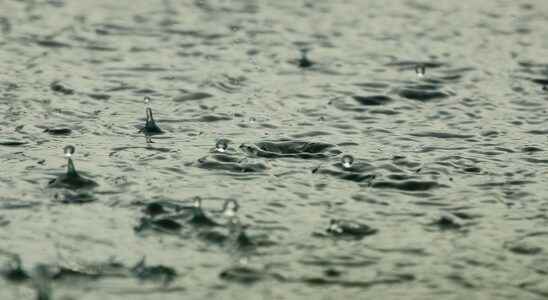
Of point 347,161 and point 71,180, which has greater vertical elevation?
point 347,161

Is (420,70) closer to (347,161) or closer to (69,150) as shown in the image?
(347,161)

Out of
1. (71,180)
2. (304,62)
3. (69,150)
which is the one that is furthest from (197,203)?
(304,62)

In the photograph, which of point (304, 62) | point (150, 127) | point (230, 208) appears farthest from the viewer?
point (304, 62)

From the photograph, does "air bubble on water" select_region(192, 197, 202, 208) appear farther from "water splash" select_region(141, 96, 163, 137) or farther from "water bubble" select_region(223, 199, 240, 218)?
"water splash" select_region(141, 96, 163, 137)

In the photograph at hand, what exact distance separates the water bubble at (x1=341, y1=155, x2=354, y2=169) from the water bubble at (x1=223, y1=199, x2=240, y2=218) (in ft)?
3.39

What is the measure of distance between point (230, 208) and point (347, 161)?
1187 millimetres

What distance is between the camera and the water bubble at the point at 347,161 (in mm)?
6727

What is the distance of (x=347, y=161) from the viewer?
6762mm

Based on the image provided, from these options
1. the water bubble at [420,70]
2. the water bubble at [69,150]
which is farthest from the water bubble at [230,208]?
the water bubble at [420,70]

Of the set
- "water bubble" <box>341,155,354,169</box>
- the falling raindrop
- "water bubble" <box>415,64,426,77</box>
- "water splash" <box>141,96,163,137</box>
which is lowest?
"water bubble" <box>341,155,354,169</box>

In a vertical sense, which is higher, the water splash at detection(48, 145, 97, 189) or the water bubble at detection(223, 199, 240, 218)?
the water splash at detection(48, 145, 97, 189)

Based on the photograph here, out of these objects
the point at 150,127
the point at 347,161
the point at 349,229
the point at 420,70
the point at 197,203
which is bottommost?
the point at 349,229

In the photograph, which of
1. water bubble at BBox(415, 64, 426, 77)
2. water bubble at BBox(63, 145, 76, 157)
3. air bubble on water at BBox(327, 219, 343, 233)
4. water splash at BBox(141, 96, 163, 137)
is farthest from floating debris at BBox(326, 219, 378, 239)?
water bubble at BBox(415, 64, 426, 77)

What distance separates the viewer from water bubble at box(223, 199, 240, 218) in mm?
5769
